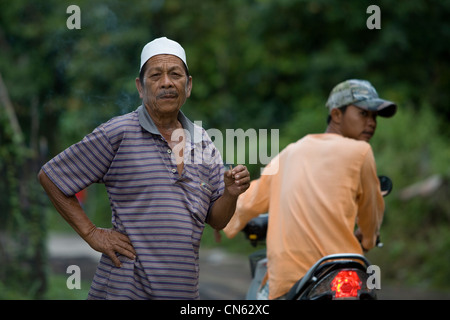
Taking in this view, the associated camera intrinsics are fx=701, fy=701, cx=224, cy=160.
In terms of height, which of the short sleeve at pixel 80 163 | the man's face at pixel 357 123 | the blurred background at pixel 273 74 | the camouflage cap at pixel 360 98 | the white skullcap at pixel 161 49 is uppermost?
the blurred background at pixel 273 74

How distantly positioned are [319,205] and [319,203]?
0.01 metres

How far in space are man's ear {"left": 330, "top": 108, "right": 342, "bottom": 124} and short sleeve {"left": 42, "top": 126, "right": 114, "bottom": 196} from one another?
1691 millimetres

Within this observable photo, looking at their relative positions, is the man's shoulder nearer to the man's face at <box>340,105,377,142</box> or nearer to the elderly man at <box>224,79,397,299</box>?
the elderly man at <box>224,79,397,299</box>

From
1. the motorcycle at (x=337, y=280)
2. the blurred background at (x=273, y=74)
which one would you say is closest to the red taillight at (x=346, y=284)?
the motorcycle at (x=337, y=280)

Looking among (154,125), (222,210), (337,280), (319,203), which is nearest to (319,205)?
(319,203)

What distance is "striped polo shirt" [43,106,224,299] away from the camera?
2.80m

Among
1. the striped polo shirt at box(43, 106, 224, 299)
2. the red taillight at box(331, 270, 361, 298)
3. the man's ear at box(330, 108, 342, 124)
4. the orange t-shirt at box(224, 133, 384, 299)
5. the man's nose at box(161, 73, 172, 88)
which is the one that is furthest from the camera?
the man's ear at box(330, 108, 342, 124)

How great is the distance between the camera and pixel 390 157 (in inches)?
429

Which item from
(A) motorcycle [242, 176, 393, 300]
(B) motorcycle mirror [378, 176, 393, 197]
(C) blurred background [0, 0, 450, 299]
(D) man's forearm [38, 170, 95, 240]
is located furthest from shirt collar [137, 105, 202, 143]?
(C) blurred background [0, 0, 450, 299]

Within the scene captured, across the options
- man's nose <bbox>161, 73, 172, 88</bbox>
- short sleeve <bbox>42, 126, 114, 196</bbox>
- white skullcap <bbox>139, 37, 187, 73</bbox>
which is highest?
white skullcap <bbox>139, 37, 187, 73</bbox>

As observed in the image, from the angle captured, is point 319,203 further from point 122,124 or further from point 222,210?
point 122,124

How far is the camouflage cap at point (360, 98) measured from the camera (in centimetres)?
399

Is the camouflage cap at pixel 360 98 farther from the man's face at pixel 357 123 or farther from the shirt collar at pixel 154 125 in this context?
the shirt collar at pixel 154 125

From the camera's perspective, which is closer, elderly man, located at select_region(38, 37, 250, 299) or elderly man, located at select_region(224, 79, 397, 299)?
elderly man, located at select_region(38, 37, 250, 299)
